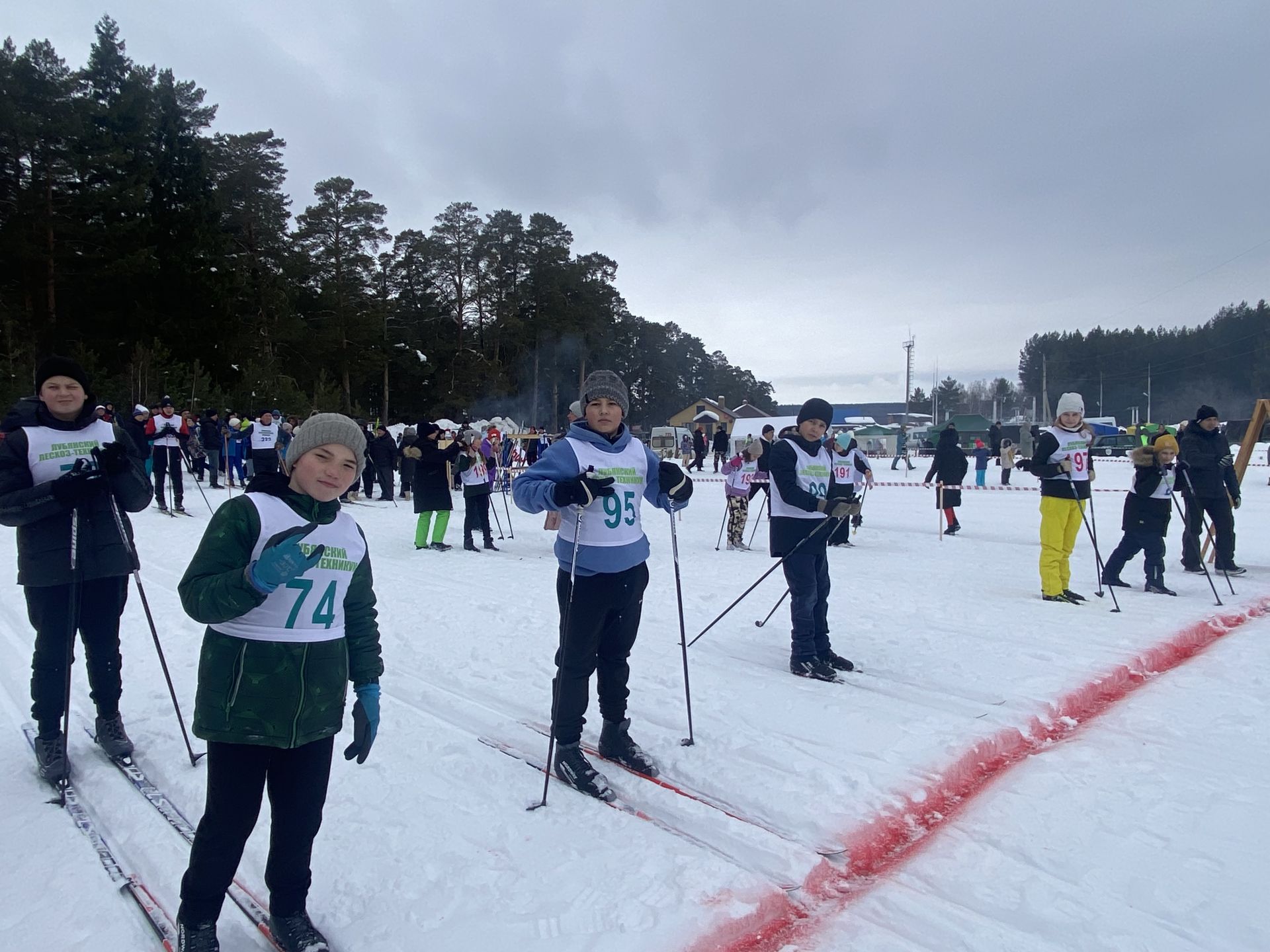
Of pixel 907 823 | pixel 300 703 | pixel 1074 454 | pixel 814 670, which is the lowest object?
pixel 907 823

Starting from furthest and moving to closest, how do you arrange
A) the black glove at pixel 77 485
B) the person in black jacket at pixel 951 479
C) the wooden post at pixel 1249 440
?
the person in black jacket at pixel 951 479
the wooden post at pixel 1249 440
the black glove at pixel 77 485

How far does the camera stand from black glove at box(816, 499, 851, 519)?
16.3 ft

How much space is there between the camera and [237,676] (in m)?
2.20

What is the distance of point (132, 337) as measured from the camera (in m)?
27.7

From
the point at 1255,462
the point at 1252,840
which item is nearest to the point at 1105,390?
the point at 1255,462

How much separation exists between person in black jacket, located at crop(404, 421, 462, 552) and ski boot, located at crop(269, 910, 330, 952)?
7916 mm

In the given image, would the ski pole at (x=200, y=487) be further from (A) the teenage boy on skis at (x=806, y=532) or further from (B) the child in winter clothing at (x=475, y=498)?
(A) the teenage boy on skis at (x=806, y=532)

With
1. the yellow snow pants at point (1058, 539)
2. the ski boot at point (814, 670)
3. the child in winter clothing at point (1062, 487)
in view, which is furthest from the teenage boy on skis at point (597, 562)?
the yellow snow pants at point (1058, 539)

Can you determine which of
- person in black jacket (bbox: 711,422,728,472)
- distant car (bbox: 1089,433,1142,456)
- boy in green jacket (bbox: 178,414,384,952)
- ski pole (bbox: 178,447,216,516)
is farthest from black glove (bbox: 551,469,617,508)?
distant car (bbox: 1089,433,1142,456)

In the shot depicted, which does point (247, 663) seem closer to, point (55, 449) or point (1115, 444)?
point (55, 449)

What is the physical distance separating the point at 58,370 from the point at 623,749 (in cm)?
325

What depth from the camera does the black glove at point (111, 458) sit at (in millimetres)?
3480

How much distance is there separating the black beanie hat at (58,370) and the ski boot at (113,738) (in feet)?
5.48

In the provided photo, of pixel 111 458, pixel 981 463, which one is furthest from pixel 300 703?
pixel 981 463
